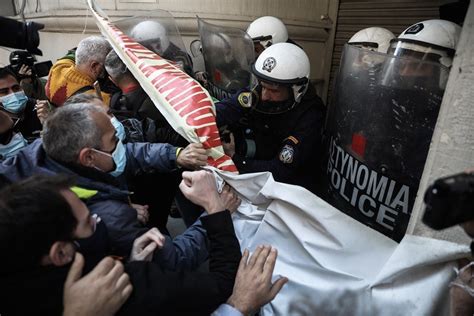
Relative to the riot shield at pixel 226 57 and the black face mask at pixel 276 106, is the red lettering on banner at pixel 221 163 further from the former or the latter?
the riot shield at pixel 226 57

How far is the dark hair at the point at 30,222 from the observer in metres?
0.85

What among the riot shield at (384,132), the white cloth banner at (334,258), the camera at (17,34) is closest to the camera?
the white cloth banner at (334,258)

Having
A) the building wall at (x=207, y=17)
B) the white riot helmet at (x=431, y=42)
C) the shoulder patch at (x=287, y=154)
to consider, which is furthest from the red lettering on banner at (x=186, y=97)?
the building wall at (x=207, y=17)

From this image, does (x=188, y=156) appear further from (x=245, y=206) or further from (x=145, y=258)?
(x=145, y=258)

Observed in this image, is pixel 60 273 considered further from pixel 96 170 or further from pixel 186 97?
pixel 186 97

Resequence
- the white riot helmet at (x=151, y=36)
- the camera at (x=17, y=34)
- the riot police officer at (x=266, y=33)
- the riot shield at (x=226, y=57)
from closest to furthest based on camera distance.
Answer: the camera at (x=17, y=34)
the white riot helmet at (x=151, y=36)
the riot shield at (x=226, y=57)
the riot police officer at (x=266, y=33)

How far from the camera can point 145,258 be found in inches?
48.0

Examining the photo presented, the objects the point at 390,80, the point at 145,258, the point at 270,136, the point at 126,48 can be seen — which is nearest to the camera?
the point at 145,258

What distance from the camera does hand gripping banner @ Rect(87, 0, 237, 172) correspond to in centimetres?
179

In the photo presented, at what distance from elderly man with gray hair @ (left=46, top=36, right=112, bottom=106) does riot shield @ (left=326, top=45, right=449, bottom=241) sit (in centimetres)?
178

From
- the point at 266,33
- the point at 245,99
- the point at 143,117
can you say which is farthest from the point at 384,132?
the point at 266,33

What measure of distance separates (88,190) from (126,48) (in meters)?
1.27

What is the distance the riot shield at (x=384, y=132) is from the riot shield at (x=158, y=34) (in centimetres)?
142

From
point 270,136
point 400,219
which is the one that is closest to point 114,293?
point 400,219
